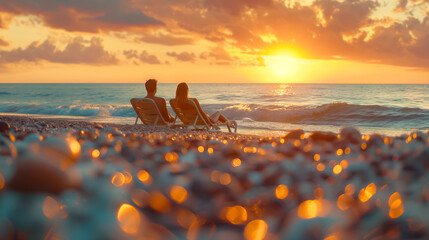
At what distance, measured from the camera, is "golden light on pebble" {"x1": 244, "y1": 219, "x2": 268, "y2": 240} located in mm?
1211

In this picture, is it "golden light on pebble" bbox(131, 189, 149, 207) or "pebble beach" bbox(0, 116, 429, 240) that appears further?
"golden light on pebble" bbox(131, 189, 149, 207)

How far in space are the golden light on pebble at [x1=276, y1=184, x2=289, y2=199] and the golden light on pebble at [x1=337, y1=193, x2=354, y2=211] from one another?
26 cm

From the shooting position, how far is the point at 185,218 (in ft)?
4.82

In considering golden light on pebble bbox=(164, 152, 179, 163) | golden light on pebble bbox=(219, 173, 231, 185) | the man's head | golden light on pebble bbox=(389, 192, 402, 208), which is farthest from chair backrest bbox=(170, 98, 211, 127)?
golden light on pebble bbox=(389, 192, 402, 208)

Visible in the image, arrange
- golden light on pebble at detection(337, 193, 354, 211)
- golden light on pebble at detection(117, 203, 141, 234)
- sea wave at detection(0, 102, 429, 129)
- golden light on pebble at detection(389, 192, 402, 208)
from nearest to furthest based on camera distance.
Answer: golden light on pebble at detection(117, 203, 141, 234), golden light on pebble at detection(389, 192, 402, 208), golden light on pebble at detection(337, 193, 354, 211), sea wave at detection(0, 102, 429, 129)

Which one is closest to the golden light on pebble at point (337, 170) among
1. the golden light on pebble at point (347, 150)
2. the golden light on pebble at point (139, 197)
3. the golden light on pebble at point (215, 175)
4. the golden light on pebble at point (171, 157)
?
the golden light on pebble at point (215, 175)

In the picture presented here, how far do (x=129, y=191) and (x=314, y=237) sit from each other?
91cm

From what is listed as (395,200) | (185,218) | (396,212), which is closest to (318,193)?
(395,200)

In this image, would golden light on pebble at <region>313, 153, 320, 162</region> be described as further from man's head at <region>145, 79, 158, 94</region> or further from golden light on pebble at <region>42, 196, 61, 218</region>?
man's head at <region>145, 79, 158, 94</region>

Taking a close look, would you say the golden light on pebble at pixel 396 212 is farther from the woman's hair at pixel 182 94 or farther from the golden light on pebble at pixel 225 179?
the woman's hair at pixel 182 94

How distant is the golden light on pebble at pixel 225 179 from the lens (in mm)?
2020

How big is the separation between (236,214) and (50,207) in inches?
28.9

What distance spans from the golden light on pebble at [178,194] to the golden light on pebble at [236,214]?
0.75ft

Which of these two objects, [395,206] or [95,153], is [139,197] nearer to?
[395,206]
